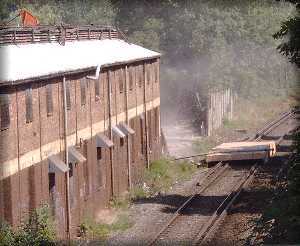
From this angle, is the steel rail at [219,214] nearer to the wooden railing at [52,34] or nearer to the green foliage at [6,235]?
the green foliage at [6,235]

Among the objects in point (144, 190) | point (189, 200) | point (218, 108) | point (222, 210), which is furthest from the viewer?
point (218, 108)

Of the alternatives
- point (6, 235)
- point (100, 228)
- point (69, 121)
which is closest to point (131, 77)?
point (69, 121)

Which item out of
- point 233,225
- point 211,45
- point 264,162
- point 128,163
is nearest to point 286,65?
point 211,45

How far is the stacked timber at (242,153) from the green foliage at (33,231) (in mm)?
13709

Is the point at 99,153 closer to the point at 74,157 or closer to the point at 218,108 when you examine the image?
the point at 74,157

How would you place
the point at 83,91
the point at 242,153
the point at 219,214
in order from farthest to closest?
the point at 242,153, the point at 83,91, the point at 219,214

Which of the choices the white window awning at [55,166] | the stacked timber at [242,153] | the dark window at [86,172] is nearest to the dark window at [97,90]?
the dark window at [86,172]

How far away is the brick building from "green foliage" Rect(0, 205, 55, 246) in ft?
1.05

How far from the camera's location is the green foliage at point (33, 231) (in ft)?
48.3

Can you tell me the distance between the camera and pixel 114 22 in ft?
168

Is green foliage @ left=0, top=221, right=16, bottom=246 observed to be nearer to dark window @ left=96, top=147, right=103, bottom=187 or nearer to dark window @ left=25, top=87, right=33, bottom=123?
dark window @ left=25, top=87, right=33, bottom=123

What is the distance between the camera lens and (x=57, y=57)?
20984 mm

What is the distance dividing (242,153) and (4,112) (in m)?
15.8

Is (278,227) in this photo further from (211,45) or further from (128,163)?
(211,45)
